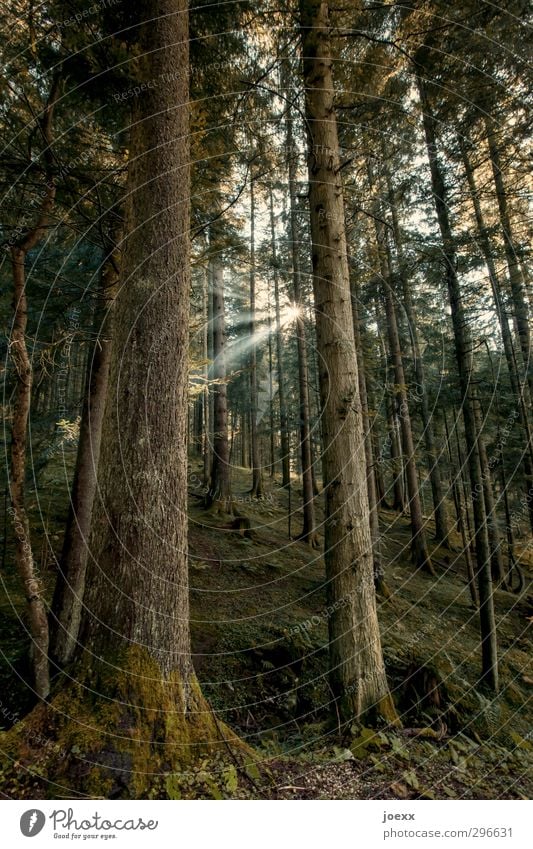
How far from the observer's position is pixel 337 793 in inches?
111

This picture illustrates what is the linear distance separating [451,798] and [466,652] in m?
5.95

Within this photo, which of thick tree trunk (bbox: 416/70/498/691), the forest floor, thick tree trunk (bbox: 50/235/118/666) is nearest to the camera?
the forest floor

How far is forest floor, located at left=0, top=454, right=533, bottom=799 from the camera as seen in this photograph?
3.10 metres

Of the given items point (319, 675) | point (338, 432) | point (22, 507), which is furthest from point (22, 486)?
point (319, 675)

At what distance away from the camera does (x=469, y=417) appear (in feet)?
24.8

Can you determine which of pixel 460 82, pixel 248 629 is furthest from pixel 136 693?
pixel 460 82

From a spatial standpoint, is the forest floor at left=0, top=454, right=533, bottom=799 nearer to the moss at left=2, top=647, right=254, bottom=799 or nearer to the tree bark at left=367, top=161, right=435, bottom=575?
the moss at left=2, top=647, right=254, bottom=799

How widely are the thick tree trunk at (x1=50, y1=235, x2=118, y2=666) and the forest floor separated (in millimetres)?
604

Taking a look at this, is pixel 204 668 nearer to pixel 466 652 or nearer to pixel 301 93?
pixel 466 652
